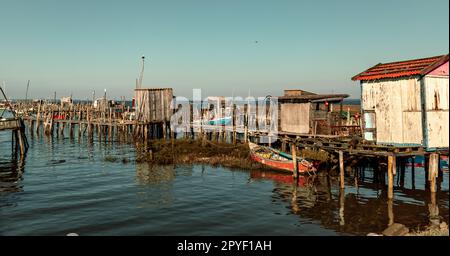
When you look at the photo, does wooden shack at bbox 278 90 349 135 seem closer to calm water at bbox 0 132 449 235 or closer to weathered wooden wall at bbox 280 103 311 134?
weathered wooden wall at bbox 280 103 311 134

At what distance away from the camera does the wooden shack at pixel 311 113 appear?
30.4 m

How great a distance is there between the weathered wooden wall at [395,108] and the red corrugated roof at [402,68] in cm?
37

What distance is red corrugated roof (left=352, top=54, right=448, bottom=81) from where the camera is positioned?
61.6 feet

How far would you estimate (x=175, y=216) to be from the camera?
18.0 metres

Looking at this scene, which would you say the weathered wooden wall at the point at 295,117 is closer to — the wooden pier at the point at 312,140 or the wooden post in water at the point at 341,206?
the wooden pier at the point at 312,140

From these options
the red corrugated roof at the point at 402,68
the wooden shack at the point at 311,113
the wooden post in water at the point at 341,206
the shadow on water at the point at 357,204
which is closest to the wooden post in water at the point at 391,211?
the shadow on water at the point at 357,204

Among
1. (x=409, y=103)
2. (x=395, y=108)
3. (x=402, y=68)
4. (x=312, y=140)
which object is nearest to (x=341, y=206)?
(x=312, y=140)

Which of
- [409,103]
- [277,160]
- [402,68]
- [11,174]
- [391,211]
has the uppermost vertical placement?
[402,68]

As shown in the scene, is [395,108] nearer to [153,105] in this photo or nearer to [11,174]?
[11,174]

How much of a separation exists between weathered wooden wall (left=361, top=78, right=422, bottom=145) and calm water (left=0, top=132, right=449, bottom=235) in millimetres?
3628

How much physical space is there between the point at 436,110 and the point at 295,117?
13.8 meters

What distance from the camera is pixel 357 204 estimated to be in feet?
65.1

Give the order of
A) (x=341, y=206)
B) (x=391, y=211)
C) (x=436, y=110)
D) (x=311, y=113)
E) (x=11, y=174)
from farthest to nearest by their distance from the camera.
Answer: (x=311, y=113)
(x=11, y=174)
(x=341, y=206)
(x=436, y=110)
(x=391, y=211)
